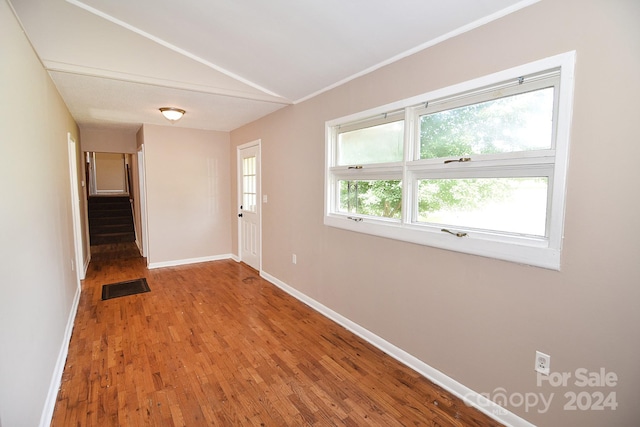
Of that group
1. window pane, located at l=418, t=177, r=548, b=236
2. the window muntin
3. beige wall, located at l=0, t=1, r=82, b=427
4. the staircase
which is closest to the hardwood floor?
beige wall, located at l=0, t=1, r=82, b=427

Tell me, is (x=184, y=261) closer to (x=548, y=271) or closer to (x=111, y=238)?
(x=111, y=238)

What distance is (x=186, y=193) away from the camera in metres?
5.36

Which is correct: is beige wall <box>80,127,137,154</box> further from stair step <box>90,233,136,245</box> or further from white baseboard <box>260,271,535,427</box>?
white baseboard <box>260,271,535,427</box>

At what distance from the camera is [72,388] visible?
2160 mm

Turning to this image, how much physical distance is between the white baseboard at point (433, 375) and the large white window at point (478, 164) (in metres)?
0.92

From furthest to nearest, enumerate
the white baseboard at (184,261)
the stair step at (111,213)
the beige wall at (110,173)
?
the beige wall at (110,173) → the stair step at (111,213) → the white baseboard at (184,261)

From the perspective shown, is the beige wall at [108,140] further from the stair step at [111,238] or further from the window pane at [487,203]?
the window pane at [487,203]

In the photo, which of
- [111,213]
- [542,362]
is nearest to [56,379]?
[542,362]

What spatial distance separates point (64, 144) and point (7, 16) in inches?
88.1

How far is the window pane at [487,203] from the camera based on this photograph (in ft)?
5.82

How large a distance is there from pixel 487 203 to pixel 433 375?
1292mm

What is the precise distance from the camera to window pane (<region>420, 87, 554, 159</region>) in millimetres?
1724

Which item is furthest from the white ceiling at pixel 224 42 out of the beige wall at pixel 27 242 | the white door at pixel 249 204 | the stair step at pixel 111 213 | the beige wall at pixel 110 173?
the beige wall at pixel 110 173

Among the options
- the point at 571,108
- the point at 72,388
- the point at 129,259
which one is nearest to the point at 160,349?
the point at 72,388
